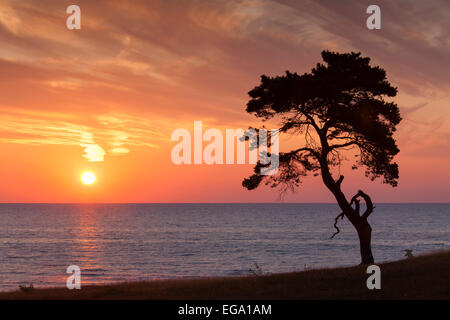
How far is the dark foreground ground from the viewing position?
15.7m

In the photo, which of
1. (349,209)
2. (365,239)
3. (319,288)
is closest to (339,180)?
(349,209)

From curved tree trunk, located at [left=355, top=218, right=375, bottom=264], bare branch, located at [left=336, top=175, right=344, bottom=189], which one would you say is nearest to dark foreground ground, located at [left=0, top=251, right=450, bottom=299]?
curved tree trunk, located at [left=355, top=218, right=375, bottom=264]

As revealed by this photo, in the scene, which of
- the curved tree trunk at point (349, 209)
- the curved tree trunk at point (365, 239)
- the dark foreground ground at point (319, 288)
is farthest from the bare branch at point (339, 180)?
the dark foreground ground at point (319, 288)

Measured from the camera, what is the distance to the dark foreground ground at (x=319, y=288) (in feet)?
51.4

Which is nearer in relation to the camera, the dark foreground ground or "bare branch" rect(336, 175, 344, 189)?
the dark foreground ground

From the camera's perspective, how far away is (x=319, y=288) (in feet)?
55.9

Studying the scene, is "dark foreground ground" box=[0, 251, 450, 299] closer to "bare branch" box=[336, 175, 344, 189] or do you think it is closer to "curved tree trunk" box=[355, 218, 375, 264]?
"curved tree trunk" box=[355, 218, 375, 264]

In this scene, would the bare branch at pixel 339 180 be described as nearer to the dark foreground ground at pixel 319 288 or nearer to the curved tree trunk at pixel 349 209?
the curved tree trunk at pixel 349 209

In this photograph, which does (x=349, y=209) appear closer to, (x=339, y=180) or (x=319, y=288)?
(x=339, y=180)

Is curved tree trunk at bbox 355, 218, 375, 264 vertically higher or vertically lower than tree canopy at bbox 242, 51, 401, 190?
lower

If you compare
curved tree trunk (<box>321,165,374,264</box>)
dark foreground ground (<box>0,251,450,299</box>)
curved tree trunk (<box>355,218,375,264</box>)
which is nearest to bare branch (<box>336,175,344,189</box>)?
curved tree trunk (<box>321,165,374,264</box>)

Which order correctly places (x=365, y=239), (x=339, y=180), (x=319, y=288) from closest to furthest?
1. (x=319, y=288)
2. (x=365, y=239)
3. (x=339, y=180)

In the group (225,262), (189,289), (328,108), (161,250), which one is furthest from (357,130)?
(161,250)

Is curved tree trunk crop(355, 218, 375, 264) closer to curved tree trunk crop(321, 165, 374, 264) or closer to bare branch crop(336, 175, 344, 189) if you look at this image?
curved tree trunk crop(321, 165, 374, 264)
